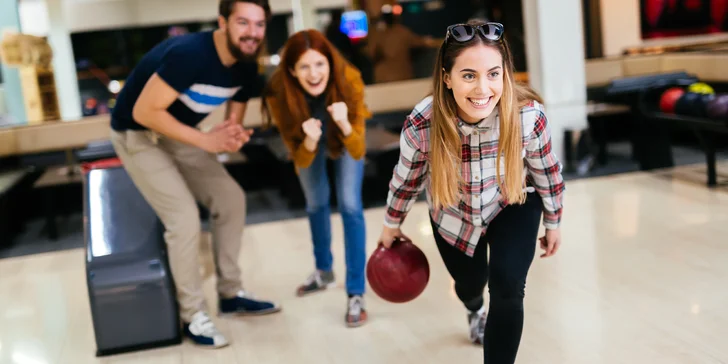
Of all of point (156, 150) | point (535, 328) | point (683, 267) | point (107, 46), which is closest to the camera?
point (535, 328)

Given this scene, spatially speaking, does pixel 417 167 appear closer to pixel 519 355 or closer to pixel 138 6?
pixel 519 355

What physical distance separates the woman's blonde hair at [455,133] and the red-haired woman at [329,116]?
1320mm

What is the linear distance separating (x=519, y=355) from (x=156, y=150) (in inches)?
75.4

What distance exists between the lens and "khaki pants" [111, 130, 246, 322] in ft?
12.6

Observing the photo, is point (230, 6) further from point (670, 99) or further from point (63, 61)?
point (63, 61)

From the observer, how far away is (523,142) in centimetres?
265

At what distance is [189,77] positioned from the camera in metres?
3.71

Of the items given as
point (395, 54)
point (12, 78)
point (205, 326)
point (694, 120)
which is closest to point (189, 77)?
point (205, 326)

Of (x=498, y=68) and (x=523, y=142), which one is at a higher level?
(x=498, y=68)

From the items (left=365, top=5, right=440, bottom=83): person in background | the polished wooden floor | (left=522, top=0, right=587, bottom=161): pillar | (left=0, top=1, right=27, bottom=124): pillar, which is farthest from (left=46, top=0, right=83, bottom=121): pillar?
(left=522, top=0, right=587, bottom=161): pillar

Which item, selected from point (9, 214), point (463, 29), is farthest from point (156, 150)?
point (9, 214)

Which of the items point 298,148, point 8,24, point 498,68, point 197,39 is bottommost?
point 298,148

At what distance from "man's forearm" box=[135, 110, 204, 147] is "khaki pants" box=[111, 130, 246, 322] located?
0.16m

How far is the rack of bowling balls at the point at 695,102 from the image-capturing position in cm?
595
